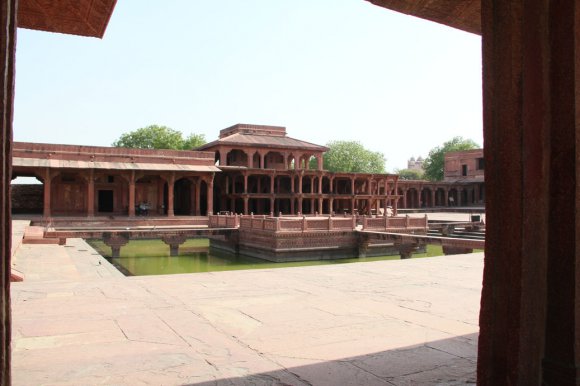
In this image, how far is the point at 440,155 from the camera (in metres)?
74.8

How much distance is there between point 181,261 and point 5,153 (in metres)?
21.7

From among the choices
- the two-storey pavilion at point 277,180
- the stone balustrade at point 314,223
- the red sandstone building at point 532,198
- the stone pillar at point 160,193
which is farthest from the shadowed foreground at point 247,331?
the two-storey pavilion at point 277,180

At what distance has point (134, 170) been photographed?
29797 millimetres

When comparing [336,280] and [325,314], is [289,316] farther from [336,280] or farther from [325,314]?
[336,280]

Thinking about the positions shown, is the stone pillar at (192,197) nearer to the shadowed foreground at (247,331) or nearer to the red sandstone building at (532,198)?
the shadowed foreground at (247,331)

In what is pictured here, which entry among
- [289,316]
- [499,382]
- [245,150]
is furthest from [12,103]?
[245,150]

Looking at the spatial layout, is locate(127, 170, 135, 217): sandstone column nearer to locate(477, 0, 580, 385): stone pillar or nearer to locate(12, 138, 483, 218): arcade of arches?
locate(12, 138, 483, 218): arcade of arches

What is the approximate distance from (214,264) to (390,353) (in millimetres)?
19208

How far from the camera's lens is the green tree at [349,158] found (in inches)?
2844

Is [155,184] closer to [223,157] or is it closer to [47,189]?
[223,157]

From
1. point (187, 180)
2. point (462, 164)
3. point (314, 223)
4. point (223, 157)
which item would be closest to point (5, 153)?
point (314, 223)

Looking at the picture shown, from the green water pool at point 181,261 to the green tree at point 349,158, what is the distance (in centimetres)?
4408

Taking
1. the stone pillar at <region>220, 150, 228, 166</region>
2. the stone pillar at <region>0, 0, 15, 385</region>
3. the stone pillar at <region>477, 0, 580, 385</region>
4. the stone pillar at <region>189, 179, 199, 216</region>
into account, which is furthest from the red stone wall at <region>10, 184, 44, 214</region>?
the stone pillar at <region>477, 0, 580, 385</region>

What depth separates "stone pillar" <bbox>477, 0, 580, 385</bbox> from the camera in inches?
82.1
